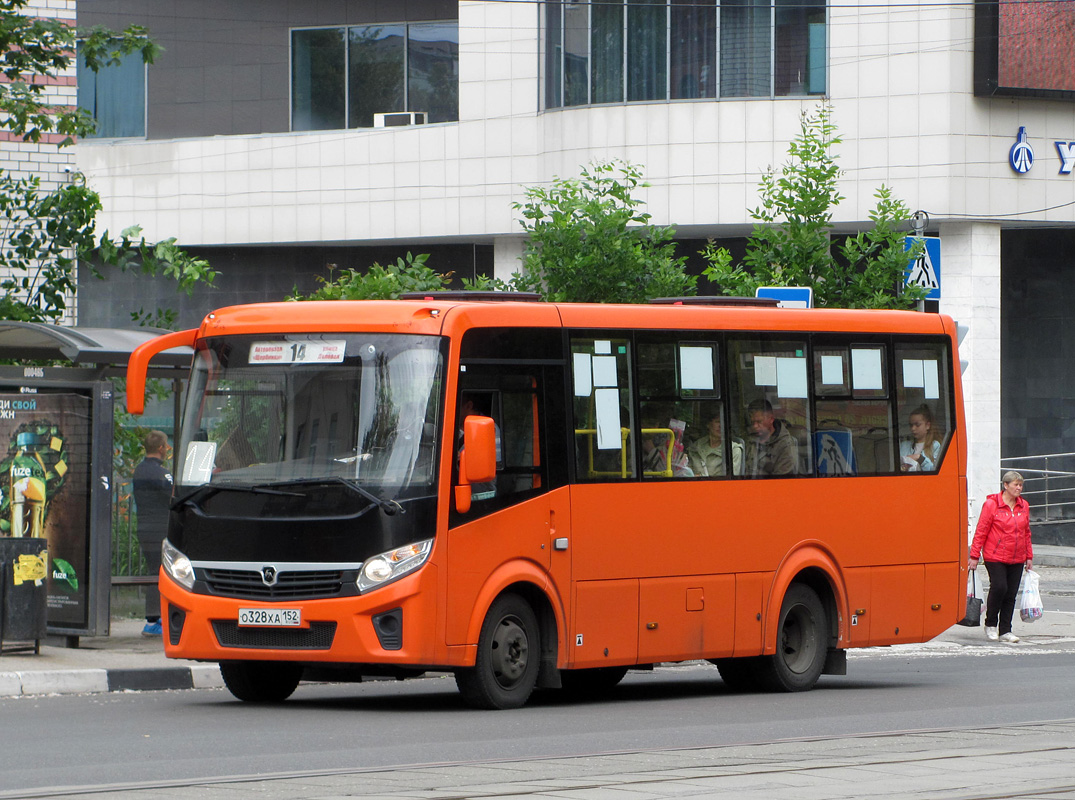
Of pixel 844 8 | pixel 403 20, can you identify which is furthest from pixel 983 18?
pixel 403 20

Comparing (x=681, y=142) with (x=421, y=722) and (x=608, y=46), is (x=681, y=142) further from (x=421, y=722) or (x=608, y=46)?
(x=421, y=722)

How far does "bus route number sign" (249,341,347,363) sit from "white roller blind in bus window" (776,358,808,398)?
3.64 meters

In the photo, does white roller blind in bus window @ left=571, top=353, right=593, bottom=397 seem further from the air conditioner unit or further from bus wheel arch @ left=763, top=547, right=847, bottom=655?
the air conditioner unit

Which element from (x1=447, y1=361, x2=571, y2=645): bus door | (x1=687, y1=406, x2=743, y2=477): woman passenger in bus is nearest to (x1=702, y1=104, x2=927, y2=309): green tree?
(x1=687, y1=406, x2=743, y2=477): woman passenger in bus

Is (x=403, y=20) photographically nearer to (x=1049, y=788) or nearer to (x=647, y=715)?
(x=647, y=715)

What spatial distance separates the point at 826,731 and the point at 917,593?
4.06 metres

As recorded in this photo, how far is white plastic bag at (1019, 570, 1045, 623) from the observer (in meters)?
19.7

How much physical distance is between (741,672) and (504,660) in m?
3.03

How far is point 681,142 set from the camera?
32156 mm

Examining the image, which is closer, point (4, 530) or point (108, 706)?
point (108, 706)

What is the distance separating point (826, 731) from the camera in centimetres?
1120

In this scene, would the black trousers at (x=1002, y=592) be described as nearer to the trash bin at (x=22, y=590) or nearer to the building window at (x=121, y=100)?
the trash bin at (x=22, y=590)

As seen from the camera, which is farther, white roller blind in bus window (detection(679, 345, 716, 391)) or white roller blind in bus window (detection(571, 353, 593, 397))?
white roller blind in bus window (detection(679, 345, 716, 391))

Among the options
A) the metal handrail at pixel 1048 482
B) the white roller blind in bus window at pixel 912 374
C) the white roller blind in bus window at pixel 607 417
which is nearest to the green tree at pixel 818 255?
the white roller blind in bus window at pixel 912 374
